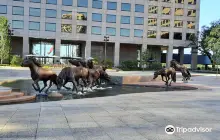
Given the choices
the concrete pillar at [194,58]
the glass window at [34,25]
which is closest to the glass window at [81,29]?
the glass window at [34,25]

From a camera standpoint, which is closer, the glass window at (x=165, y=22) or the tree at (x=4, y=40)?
Answer: the tree at (x=4, y=40)

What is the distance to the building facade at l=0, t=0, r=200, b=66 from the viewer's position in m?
65.7

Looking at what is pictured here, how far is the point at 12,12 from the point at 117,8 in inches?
975

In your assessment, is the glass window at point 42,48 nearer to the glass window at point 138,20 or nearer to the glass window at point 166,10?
the glass window at point 138,20

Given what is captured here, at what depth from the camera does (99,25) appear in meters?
69.6

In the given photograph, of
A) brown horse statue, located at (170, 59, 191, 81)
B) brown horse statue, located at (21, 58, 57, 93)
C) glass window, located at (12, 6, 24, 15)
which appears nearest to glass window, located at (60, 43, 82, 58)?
glass window, located at (12, 6, 24, 15)

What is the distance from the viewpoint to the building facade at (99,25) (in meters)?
65.7

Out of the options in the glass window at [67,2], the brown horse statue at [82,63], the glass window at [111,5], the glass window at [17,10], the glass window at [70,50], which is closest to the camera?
the brown horse statue at [82,63]

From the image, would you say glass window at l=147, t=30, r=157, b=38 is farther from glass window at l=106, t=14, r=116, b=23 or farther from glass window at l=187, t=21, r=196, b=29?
glass window at l=187, t=21, r=196, b=29

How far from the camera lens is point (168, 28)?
74.6 meters

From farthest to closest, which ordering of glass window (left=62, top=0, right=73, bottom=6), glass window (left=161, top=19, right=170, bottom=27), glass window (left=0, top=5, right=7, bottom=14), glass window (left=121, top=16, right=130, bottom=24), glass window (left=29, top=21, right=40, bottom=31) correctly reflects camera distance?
glass window (left=161, top=19, right=170, bottom=27) → glass window (left=121, top=16, right=130, bottom=24) → glass window (left=62, top=0, right=73, bottom=6) → glass window (left=29, top=21, right=40, bottom=31) → glass window (left=0, top=5, right=7, bottom=14)

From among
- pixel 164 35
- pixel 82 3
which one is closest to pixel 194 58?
pixel 164 35

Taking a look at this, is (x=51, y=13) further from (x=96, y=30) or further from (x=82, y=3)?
(x=96, y=30)

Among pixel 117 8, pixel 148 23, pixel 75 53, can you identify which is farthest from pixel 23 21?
pixel 148 23
